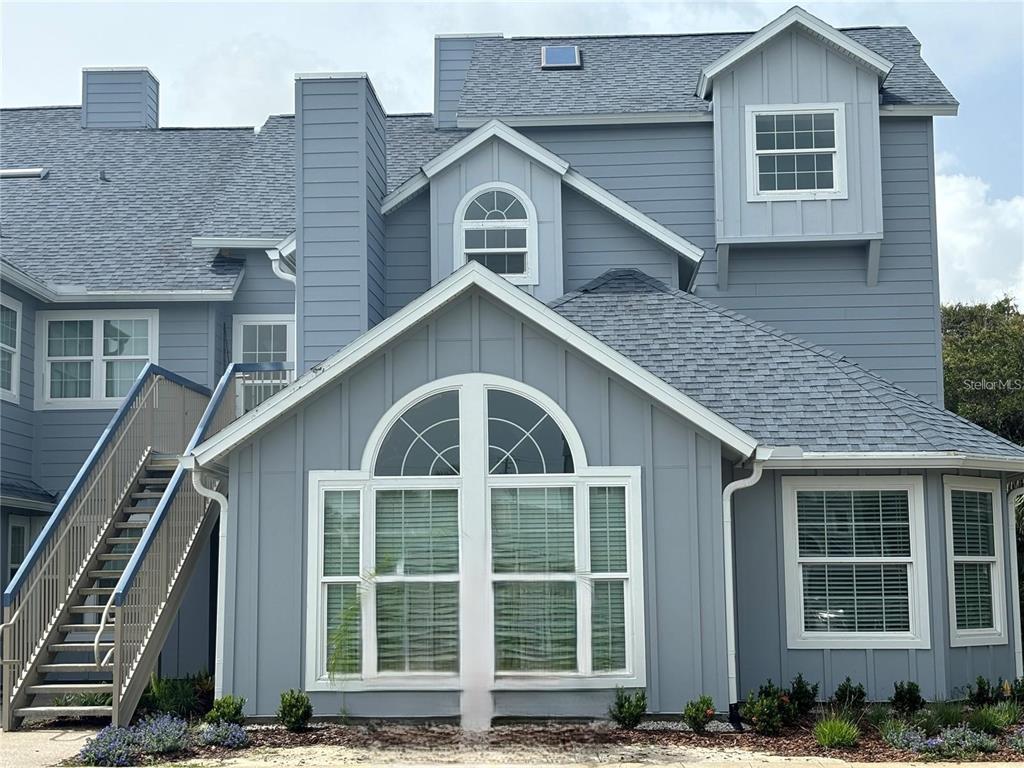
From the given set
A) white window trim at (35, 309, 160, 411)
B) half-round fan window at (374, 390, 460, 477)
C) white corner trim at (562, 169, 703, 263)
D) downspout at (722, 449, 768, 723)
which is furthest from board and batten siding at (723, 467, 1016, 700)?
white window trim at (35, 309, 160, 411)

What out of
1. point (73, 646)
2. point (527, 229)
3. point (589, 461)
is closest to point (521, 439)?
point (589, 461)

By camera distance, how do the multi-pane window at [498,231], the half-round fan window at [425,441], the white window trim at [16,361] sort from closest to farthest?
1. the half-round fan window at [425,441]
2. the multi-pane window at [498,231]
3. the white window trim at [16,361]

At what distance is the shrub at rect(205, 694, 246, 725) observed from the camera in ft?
37.7

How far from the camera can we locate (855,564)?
1312cm

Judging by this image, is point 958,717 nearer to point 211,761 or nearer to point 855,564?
point 855,564

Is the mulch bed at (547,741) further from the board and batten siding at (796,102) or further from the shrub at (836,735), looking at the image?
the board and batten siding at (796,102)

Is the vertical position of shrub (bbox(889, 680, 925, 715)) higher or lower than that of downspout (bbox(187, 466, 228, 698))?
lower

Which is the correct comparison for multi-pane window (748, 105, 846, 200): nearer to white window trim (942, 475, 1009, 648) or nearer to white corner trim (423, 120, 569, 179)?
white corner trim (423, 120, 569, 179)

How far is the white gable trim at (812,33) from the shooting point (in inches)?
715

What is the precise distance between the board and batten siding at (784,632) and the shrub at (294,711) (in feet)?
14.5

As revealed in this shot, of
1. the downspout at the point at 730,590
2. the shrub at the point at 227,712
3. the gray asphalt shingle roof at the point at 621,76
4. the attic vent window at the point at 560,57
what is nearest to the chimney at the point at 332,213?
the gray asphalt shingle roof at the point at 621,76

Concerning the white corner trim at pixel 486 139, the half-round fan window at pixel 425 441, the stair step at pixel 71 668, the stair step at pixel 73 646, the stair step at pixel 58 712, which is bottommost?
the stair step at pixel 58 712

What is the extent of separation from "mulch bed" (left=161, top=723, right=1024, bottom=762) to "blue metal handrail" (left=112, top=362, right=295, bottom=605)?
1904 millimetres

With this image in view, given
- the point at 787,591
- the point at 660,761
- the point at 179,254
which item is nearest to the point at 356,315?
the point at 179,254
